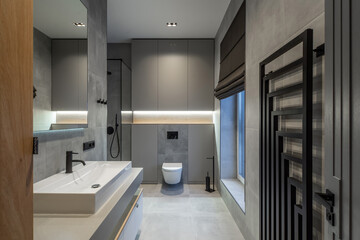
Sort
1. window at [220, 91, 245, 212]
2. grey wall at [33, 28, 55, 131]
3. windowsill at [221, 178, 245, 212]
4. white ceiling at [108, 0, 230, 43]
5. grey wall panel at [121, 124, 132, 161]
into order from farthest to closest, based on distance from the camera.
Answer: grey wall panel at [121, 124, 132, 161], window at [220, 91, 245, 212], white ceiling at [108, 0, 230, 43], windowsill at [221, 178, 245, 212], grey wall at [33, 28, 55, 131]

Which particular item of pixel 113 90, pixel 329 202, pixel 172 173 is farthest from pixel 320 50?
pixel 113 90

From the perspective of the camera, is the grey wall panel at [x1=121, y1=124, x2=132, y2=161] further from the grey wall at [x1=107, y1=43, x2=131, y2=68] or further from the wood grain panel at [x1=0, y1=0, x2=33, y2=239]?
the wood grain panel at [x1=0, y1=0, x2=33, y2=239]

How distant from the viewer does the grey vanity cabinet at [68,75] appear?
1.63 meters

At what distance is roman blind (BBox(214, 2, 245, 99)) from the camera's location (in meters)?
2.23

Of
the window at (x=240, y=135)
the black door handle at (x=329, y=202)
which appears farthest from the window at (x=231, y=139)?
the black door handle at (x=329, y=202)

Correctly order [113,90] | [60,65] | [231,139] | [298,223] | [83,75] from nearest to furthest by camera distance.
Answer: [298,223], [60,65], [83,75], [231,139], [113,90]

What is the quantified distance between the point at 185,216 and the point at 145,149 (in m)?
1.68

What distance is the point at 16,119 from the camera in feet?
2.08

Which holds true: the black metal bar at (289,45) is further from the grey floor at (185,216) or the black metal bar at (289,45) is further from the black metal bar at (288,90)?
the grey floor at (185,216)

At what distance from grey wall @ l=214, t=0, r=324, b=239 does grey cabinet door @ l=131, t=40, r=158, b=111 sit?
6.73 feet

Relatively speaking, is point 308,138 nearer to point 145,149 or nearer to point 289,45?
point 289,45

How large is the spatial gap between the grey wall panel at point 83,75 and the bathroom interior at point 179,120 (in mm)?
20

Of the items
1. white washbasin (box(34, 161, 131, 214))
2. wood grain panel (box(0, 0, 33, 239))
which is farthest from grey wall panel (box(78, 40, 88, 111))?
wood grain panel (box(0, 0, 33, 239))

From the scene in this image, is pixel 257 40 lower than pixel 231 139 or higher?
higher
